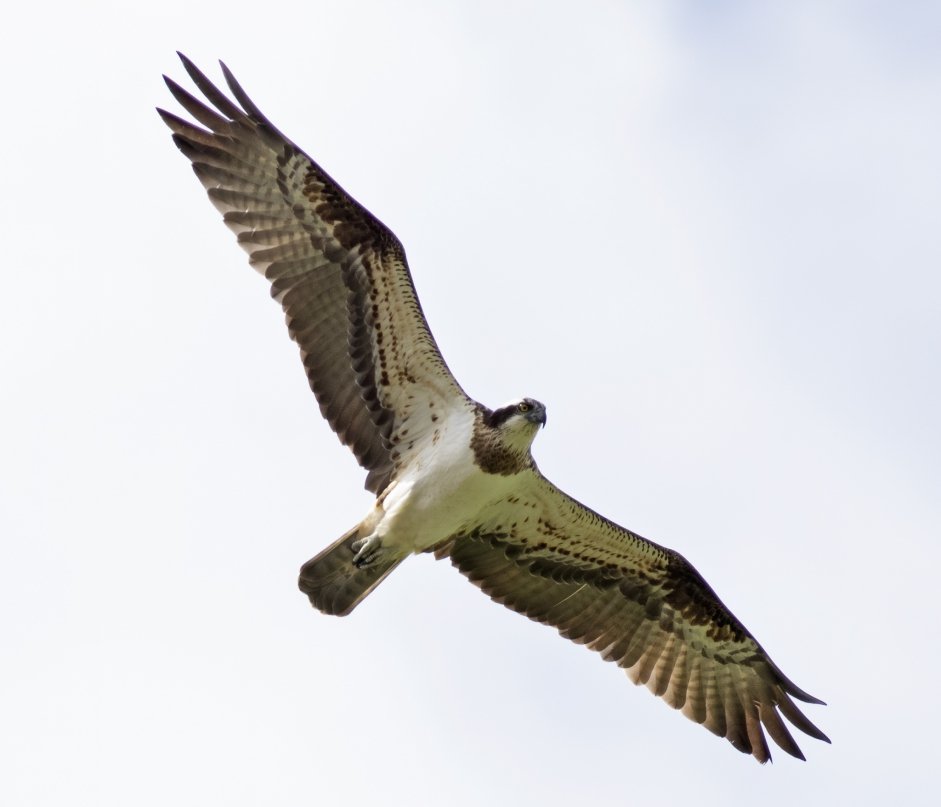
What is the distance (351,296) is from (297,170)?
1.23 metres

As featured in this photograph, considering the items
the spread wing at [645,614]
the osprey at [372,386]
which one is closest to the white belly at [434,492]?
the osprey at [372,386]

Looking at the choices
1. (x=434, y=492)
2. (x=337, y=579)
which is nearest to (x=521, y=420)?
(x=434, y=492)

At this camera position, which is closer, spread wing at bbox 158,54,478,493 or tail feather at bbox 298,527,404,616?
tail feather at bbox 298,527,404,616

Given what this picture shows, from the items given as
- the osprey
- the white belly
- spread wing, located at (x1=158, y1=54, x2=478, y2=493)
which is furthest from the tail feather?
spread wing, located at (x1=158, y1=54, x2=478, y2=493)

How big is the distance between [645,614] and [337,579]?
3.28m

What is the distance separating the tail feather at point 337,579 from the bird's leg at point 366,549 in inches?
1.1

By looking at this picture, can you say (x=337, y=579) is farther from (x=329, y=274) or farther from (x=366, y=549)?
(x=329, y=274)

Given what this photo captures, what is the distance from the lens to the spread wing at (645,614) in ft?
54.5

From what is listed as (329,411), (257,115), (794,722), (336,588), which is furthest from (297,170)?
(794,722)

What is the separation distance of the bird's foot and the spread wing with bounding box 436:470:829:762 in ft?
3.80

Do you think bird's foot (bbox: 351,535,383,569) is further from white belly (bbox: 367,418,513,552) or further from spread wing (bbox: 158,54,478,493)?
spread wing (bbox: 158,54,478,493)

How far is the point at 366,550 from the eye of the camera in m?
15.4

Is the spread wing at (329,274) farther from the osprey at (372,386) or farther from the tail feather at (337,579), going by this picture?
the tail feather at (337,579)

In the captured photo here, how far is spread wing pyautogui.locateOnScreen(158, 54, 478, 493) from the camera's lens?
1558cm
